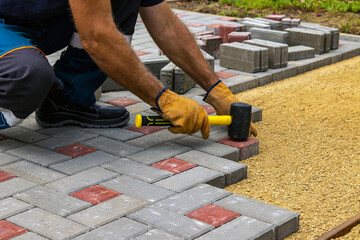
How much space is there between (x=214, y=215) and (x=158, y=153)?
0.84 meters

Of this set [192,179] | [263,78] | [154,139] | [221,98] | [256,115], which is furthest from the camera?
[263,78]

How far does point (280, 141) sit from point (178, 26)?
3.46 ft

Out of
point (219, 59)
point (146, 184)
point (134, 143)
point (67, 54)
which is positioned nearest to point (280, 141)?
point (134, 143)

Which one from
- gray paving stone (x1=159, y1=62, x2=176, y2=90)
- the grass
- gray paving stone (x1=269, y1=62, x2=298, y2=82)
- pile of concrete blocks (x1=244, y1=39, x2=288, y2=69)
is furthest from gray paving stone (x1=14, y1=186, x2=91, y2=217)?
the grass

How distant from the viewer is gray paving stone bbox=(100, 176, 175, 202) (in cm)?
291

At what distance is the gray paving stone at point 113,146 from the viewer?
3486 millimetres

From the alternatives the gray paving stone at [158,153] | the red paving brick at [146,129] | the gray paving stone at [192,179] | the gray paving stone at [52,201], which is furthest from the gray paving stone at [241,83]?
the gray paving stone at [52,201]

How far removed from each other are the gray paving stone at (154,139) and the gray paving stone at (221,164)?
10.3 inches

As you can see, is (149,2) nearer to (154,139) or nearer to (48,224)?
(154,139)

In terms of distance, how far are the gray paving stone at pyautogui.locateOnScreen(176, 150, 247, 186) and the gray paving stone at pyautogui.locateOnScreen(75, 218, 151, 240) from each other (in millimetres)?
775

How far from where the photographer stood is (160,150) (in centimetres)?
353

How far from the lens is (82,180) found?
10.1ft

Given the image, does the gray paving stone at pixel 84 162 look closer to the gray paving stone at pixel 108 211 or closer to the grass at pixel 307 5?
the gray paving stone at pixel 108 211

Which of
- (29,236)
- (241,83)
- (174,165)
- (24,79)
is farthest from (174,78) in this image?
(29,236)
